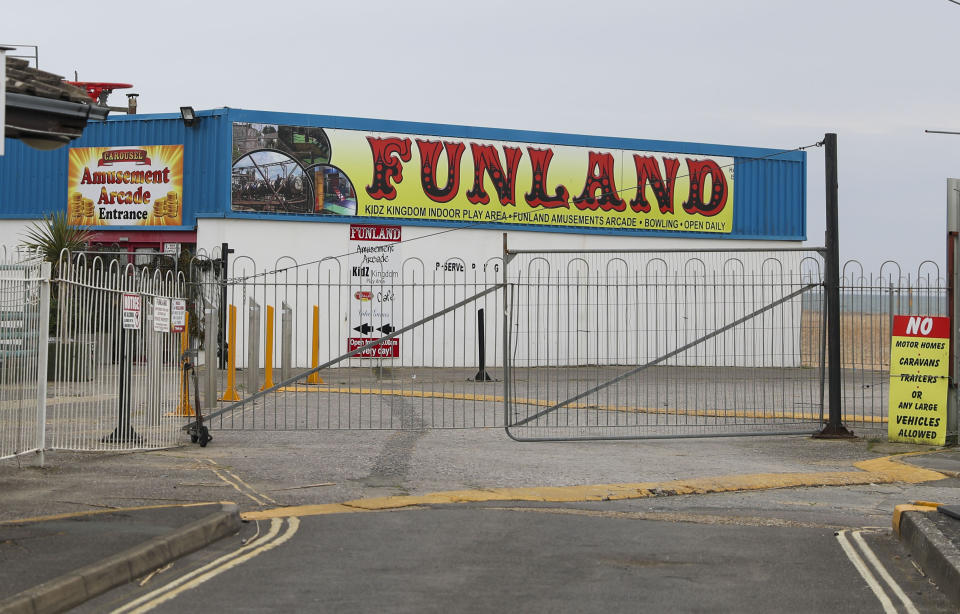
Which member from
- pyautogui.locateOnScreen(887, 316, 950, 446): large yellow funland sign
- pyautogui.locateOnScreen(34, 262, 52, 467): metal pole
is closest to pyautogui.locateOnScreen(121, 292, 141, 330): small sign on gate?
pyautogui.locateOnScreen(34, 262, 52, 467): metal pole

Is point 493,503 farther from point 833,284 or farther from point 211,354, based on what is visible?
point 211,354

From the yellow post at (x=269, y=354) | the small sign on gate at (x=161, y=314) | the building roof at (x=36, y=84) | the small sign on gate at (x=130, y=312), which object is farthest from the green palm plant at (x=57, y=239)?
the building roof at (x=36, y=84)

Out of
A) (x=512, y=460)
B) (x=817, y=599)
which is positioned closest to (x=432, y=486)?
(x=512, y=460)

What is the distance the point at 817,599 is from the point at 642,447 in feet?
25.1

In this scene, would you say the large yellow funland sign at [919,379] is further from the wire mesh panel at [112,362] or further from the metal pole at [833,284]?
the wire mesh panel at [112,362]

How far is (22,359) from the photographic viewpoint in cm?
1138

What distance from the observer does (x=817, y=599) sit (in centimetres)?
682

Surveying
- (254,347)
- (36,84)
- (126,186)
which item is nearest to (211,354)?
(254,347)

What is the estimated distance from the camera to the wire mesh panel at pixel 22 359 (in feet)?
36.6

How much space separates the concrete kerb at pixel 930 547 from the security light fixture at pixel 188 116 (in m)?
22.8

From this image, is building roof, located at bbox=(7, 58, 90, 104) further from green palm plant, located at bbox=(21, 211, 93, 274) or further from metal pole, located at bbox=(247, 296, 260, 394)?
green palm plant, located at bbox=(21, 211, 93, 274)

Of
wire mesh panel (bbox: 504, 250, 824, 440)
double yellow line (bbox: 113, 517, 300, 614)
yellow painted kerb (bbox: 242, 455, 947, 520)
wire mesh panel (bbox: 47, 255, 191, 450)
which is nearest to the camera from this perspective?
double yellow line (bbox: 113, 517, 300, 614)

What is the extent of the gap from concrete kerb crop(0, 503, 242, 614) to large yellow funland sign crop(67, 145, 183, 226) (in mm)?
21751

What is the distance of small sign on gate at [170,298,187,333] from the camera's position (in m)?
13.9
